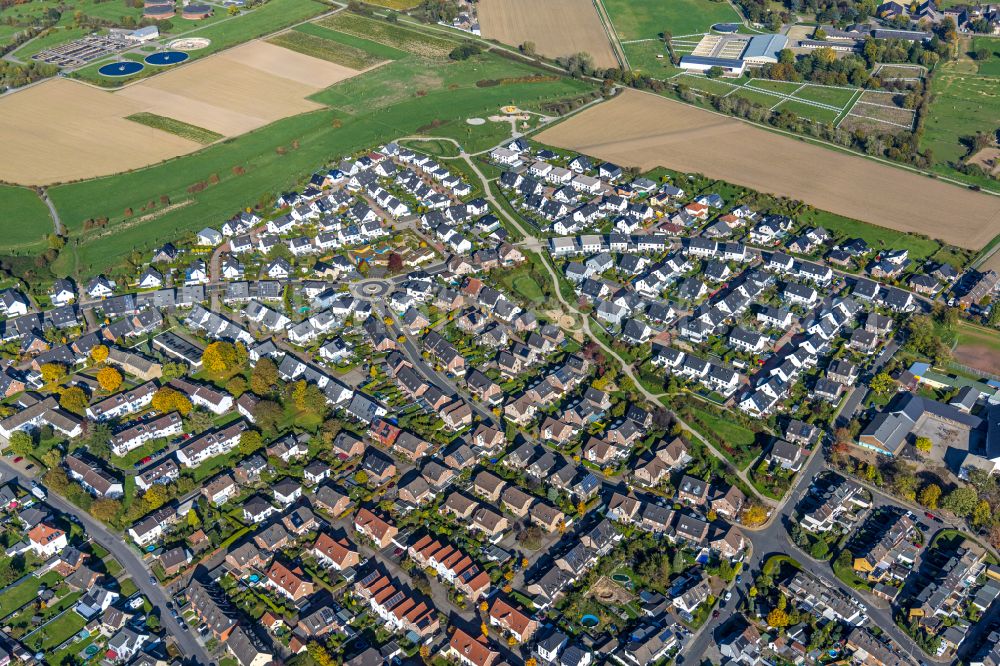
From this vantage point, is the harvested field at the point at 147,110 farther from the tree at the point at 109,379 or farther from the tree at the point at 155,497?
the tree at the point at 155,497

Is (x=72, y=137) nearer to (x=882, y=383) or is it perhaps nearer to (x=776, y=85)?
(x=776, y=85)

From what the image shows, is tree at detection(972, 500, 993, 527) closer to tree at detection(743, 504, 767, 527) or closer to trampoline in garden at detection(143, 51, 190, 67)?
tree at detection(743, 504, 767, 527)

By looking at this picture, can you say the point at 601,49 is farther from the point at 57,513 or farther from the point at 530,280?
the point at 57,513

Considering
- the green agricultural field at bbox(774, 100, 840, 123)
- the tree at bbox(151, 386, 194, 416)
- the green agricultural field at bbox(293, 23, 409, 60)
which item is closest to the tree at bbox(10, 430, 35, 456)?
the tree at bbox(151, 386, 194, 416)

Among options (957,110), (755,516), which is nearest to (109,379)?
(755,516)

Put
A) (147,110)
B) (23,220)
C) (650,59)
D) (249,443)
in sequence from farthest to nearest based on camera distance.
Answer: (650,59), (147,110), (23,220), (249,443)

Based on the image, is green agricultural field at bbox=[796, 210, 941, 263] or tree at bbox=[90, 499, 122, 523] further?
green agricultural field at bbox=[796, 210, 941, 263]

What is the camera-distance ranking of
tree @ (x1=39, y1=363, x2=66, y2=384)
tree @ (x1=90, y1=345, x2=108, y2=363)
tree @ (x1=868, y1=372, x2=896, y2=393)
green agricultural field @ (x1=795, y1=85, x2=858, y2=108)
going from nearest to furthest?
tree @ (x1=868, y1=372, x2=896, y2=393) → tree @ (x1=39, y1=363, x2=66, y2=384) → tree @ (x1=90, y1=345, x2=108, y2=363) → green agricultural field @ (x1=795, y1=85, x2=858, y2=108)
